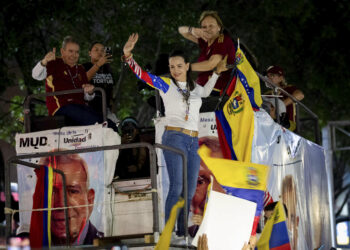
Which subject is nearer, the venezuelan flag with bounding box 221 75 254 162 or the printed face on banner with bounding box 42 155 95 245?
the venezuelan flag with bounding box 221 75 254 162

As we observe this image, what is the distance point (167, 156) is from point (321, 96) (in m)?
15.3

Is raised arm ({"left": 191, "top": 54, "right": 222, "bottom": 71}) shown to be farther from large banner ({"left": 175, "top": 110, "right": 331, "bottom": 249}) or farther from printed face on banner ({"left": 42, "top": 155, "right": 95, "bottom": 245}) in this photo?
printed face on banner ({"left": 42, "top": 155, "right": 95, "bottom": 245})

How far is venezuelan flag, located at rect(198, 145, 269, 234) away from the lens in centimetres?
662

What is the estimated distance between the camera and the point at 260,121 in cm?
816

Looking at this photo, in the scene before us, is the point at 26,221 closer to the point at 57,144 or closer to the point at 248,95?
the point at 57,144

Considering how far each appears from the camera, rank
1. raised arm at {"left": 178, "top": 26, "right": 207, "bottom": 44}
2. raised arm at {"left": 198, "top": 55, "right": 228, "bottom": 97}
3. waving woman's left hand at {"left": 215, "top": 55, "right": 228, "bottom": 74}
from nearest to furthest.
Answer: raised arm at {"left": 198, "top": 55, "right": 228, "bottom": 97} → waving woman's left hand at {"left": 215, "top": 55, "right": 228, "bottom": 74} → raised arm at {"left": 178, "top": 26, "right": 207, "bottom": 44}

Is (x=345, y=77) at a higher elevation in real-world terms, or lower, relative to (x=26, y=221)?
higher

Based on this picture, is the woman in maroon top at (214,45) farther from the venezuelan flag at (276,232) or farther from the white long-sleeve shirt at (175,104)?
the venezuelan flag at (276,232)

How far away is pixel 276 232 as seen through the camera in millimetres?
8258

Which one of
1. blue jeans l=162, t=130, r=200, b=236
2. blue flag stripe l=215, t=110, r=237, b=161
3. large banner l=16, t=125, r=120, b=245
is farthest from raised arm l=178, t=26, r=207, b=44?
blue jeans l=162, t=130, r=200, b=236

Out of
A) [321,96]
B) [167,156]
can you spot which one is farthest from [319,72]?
[167,156]

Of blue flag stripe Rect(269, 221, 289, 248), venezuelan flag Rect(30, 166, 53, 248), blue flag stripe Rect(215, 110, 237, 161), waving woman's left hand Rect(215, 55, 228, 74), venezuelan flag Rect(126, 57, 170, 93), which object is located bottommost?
blue flag stripe Rect(269, 221, 289, 248)

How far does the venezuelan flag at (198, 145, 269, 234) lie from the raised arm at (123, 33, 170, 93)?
851 mm

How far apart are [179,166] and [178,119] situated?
504 mm
